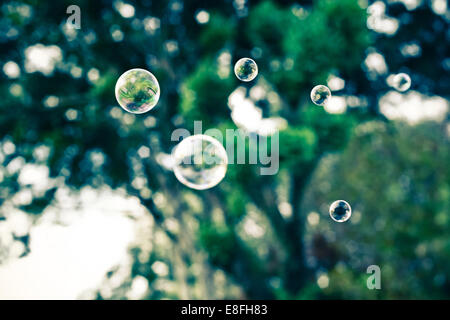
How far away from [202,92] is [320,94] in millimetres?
1312

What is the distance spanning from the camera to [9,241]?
6285 mm

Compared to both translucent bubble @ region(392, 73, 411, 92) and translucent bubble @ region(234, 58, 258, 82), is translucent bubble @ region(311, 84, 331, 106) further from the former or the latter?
translucent bubble @ region(392, 73, 411, 92)

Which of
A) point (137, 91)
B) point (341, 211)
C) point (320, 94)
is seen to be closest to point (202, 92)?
point (137, 91)

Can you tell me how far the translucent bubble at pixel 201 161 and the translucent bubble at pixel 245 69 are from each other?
32.7 inches

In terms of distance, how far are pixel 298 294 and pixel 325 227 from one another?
855cm

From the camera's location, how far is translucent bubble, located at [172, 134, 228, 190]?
164 inches

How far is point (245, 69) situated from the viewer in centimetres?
453

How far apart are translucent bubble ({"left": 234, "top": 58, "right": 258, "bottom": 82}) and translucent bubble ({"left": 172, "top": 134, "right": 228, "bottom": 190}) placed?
830mm

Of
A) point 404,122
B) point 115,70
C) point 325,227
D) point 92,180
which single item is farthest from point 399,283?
point 115,70

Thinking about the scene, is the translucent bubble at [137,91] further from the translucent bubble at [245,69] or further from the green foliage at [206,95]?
the translucent bubble at [245,69]

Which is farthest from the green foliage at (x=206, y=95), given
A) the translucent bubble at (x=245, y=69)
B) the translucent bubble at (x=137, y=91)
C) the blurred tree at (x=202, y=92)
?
the translucent bubble at (x=137, y=91)

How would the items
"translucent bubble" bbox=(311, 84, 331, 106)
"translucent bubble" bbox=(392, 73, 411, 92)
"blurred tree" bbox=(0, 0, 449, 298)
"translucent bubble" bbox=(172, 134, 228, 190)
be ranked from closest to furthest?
"translucent bubble" bbox=(172, 134, 228, 190) → "translucent bubble" bbox=(311, 84, 331, 106) → "blurred tree" bbox=(0, 0, 449, 298) → "translucent bubble" bbox=(392, 73, 411, 92)

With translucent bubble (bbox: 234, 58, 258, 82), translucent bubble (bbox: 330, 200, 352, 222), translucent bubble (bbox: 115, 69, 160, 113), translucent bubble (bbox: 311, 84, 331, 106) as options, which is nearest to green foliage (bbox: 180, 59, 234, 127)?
translucent bubble (bbox: 234, 58, 258, 82)

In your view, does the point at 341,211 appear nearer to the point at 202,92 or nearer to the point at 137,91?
the point at 202,92
